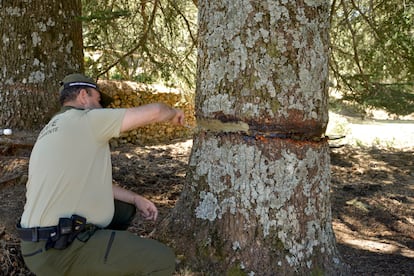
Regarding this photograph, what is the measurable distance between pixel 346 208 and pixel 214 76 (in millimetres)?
2951

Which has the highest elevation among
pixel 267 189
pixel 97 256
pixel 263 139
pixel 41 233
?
pixel 263 139

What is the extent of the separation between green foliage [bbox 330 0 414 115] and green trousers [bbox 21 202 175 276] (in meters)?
3.91

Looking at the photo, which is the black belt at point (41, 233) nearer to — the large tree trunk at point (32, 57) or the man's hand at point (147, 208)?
the man's hand at point (147, 208)

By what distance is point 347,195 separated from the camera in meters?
6.02

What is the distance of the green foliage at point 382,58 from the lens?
575cm

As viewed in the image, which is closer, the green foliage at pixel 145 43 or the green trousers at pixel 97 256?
the green trousers at pixel 97 256

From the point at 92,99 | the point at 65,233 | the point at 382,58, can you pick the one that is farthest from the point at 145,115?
the point at 382,58

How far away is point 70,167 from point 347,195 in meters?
4.24

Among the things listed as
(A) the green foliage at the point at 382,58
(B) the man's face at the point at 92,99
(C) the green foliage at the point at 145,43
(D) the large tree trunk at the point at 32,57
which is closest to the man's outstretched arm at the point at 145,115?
(B) the man's face at the point at 92,99

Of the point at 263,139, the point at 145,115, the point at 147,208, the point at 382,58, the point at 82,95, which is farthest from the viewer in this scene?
the point at 382,58

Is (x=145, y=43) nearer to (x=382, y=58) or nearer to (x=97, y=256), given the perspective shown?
(x=382, y=58)

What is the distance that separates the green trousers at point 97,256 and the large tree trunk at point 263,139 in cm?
59

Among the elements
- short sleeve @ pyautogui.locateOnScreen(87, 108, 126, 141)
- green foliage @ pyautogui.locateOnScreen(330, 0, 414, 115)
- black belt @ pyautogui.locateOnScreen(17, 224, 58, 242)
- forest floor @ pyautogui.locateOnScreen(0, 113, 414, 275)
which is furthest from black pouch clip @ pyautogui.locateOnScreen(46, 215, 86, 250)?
green foliage @ pyautogui.locateOnScreen(330, 0, 414, 115)

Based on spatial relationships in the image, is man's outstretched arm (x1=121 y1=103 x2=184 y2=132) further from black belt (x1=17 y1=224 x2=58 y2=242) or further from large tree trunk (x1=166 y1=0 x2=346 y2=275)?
black belt (x1=17 y1=224 x2=58 y2=242)
